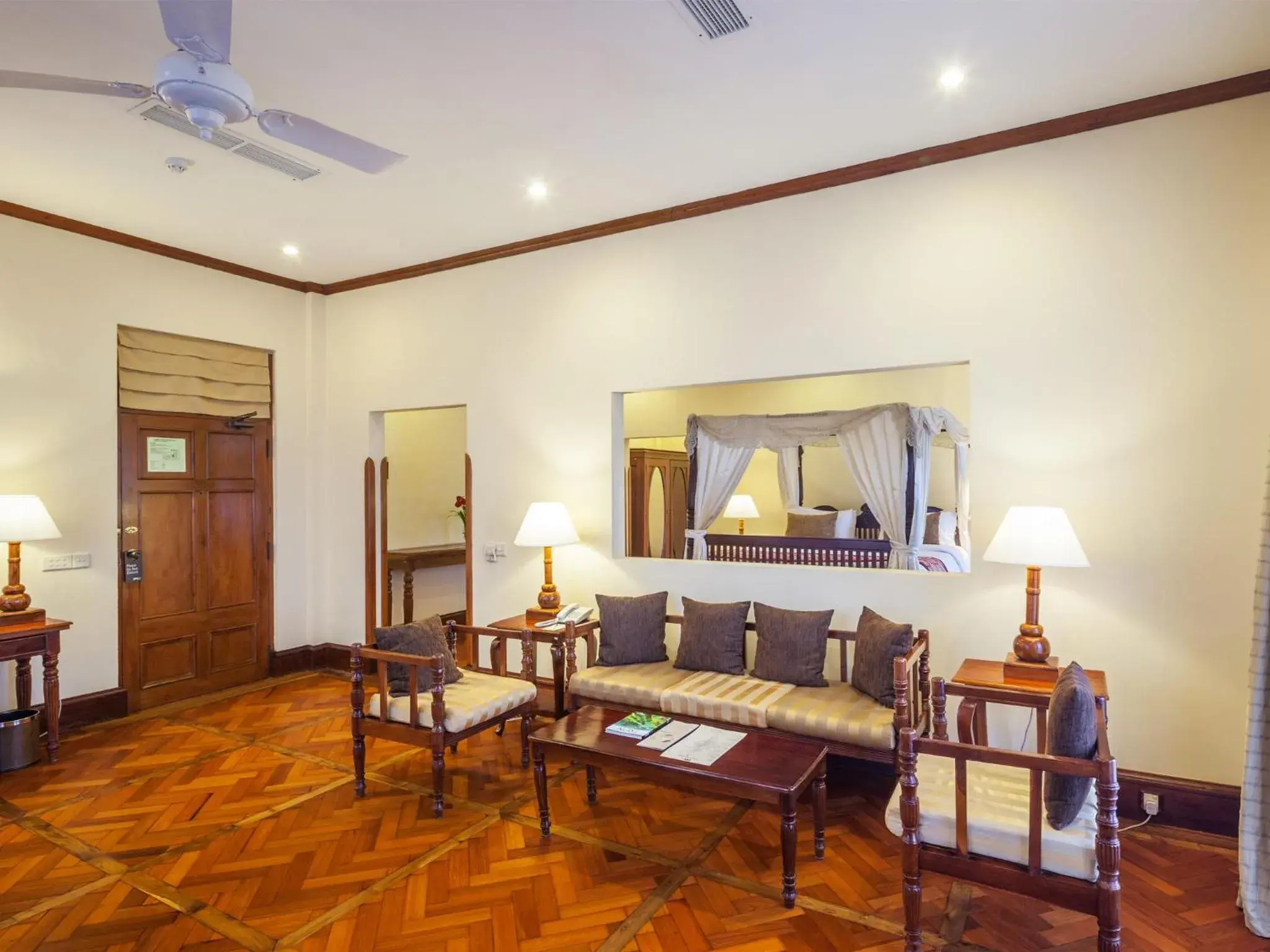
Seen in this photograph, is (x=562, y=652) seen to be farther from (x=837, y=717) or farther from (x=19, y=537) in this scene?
(x=19, y=537)

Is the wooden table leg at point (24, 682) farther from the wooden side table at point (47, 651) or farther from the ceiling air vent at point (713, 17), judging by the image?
the ceiling air vent at point (713, 17)

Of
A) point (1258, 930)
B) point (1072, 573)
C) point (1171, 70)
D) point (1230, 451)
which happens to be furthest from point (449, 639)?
point (1171, 70)

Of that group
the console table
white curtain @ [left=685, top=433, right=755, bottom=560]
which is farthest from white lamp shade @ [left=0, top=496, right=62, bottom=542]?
white curtain @ [left=685, top=433, right=755, bottom=560]

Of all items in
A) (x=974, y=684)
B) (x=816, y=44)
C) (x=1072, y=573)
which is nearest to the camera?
(x=816, y=44)

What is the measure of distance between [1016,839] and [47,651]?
4.69 metres

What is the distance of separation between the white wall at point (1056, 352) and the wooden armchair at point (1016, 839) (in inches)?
43.9

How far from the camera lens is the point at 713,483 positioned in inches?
237

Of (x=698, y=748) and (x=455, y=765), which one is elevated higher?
(x=698, y=748)

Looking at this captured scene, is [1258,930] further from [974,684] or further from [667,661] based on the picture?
[667,661]

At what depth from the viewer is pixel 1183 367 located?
120 inches

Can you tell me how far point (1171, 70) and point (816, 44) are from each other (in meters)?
1.50

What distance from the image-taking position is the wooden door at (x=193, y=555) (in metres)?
4.73

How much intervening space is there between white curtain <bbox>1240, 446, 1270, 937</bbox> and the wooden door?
19.0 ft

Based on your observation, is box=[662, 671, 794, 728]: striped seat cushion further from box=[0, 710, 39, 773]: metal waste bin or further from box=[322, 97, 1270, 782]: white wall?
box=[0, 710, 39, 773]: metal waste bin
